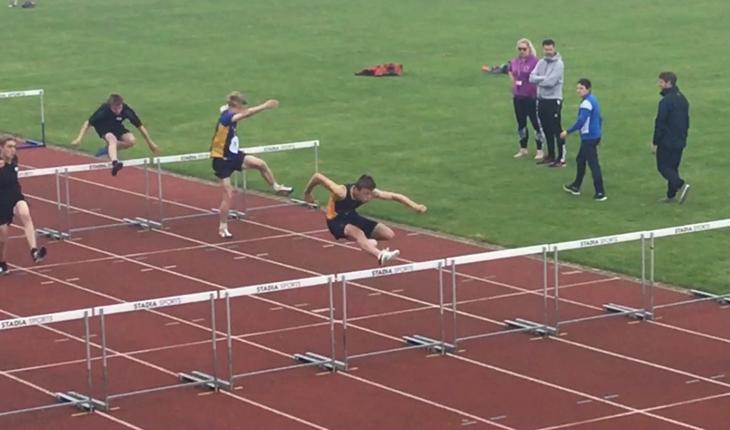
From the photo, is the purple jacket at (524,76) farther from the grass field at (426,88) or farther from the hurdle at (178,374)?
the hurdle at (178,374)

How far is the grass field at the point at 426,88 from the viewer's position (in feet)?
74.4

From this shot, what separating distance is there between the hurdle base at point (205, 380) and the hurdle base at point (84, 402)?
93 cm

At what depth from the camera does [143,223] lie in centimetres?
2259

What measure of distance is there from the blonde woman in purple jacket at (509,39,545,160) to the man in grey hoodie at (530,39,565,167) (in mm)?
251

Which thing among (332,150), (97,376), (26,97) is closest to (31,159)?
(332,150)

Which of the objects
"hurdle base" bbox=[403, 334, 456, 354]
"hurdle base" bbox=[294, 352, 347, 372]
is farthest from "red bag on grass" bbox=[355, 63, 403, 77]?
"hurdle base" bbox=[294, 352, 347, 372]

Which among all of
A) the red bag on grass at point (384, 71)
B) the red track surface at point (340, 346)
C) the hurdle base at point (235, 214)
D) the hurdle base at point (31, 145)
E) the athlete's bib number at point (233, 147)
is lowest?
the red track surface at point (340, 346)

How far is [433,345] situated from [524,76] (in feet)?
33.0

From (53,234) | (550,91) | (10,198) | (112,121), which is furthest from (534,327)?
(550,91)

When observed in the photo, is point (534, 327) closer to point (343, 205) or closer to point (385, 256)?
point (385, 256)

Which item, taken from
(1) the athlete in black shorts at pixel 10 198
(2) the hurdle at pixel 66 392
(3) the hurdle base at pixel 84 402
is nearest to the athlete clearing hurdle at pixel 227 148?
(1) the athlete in black shorts at pixel 10 198

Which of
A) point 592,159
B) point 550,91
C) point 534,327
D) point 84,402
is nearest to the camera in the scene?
point 84,402

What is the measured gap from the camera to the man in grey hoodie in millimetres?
25234

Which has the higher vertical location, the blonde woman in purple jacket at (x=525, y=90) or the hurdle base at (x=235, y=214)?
the blonde woman in purple jacket at (x=525, y=90)
